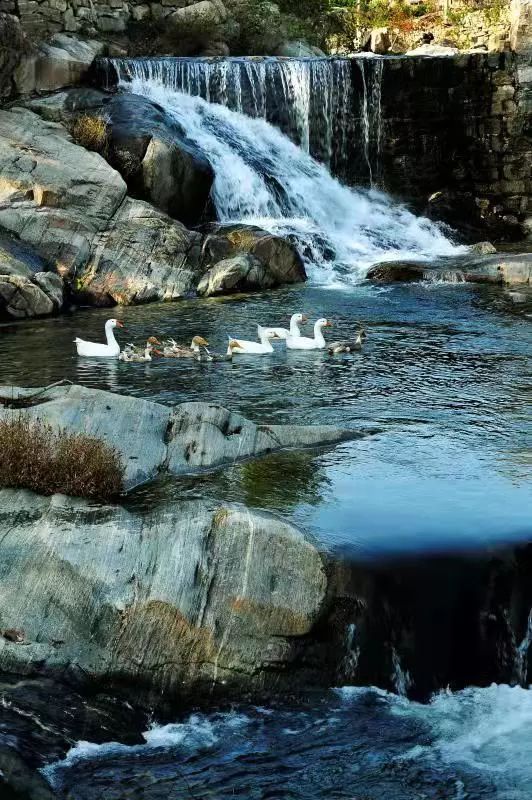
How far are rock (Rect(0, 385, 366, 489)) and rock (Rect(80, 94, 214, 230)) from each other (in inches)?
532

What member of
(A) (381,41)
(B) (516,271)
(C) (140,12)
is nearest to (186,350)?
(B) (516,271)

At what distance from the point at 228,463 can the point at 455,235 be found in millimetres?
19547

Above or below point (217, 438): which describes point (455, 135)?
above

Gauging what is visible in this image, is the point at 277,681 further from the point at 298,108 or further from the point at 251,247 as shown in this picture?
the point at 298,108

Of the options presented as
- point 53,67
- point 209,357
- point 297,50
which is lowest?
point 209,357

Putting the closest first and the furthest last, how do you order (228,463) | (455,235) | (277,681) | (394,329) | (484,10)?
1. (277,681)
2. (228,463)
3. (394,329)
4. (455,235)
5. (484,10)

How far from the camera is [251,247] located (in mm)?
23000

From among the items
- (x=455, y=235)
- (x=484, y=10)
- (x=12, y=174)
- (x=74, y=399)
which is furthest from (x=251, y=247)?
(x=484, y=10)

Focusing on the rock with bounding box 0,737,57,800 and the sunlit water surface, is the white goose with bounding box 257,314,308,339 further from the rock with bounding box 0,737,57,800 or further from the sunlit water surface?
the rock with bounding box 0,737,57,800

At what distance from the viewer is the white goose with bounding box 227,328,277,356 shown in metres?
16.3

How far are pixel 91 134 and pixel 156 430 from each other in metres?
14.9

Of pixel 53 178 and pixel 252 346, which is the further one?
pixel 53 178

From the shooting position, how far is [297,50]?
35625 mm

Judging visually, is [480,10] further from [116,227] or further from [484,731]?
[484,731]
